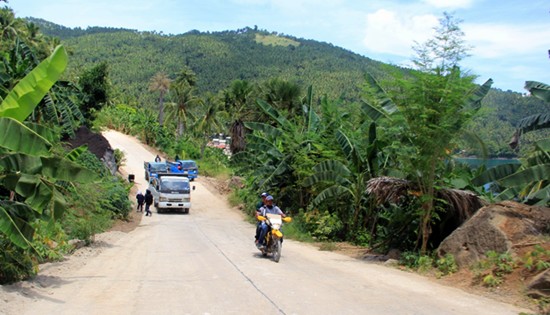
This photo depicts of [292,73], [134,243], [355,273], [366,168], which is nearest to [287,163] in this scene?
[366,168]

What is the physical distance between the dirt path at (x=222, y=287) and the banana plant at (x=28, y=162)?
4.10 feet

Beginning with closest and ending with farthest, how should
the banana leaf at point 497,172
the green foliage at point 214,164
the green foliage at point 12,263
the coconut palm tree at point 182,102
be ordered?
the green foliage at point 12,263 → the banana leaf at point 497,172 → the green foliage at point 214,164 → the coconut palm tree at point 182,102

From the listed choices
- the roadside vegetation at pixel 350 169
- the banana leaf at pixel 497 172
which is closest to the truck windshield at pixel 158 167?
the roadside vegetation at pixel 350 169

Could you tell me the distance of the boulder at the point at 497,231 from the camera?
12.0 m

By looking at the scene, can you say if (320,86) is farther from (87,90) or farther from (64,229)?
(64,229)

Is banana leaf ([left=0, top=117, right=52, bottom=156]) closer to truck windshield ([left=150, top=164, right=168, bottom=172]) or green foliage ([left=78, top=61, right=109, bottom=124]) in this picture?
green foliage ([left=78, top=61, right=109, bottom=124])

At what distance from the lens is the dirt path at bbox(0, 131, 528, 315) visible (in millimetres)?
8516

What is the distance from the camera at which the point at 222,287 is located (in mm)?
10070

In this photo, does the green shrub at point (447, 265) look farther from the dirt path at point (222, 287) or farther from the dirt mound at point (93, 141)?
the dirt mound at point (93, 141)

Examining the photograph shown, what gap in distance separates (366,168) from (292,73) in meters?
139

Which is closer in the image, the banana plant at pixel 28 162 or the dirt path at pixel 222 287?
the banana plant at pixel 28 162

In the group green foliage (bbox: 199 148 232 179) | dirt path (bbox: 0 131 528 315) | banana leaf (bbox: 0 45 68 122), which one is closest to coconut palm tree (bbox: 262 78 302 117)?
green foliage (bbox: 199 148 232 179)

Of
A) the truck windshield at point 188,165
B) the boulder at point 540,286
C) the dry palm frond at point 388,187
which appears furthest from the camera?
the truck windshield at point 188,165

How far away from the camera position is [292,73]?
6147 inches
